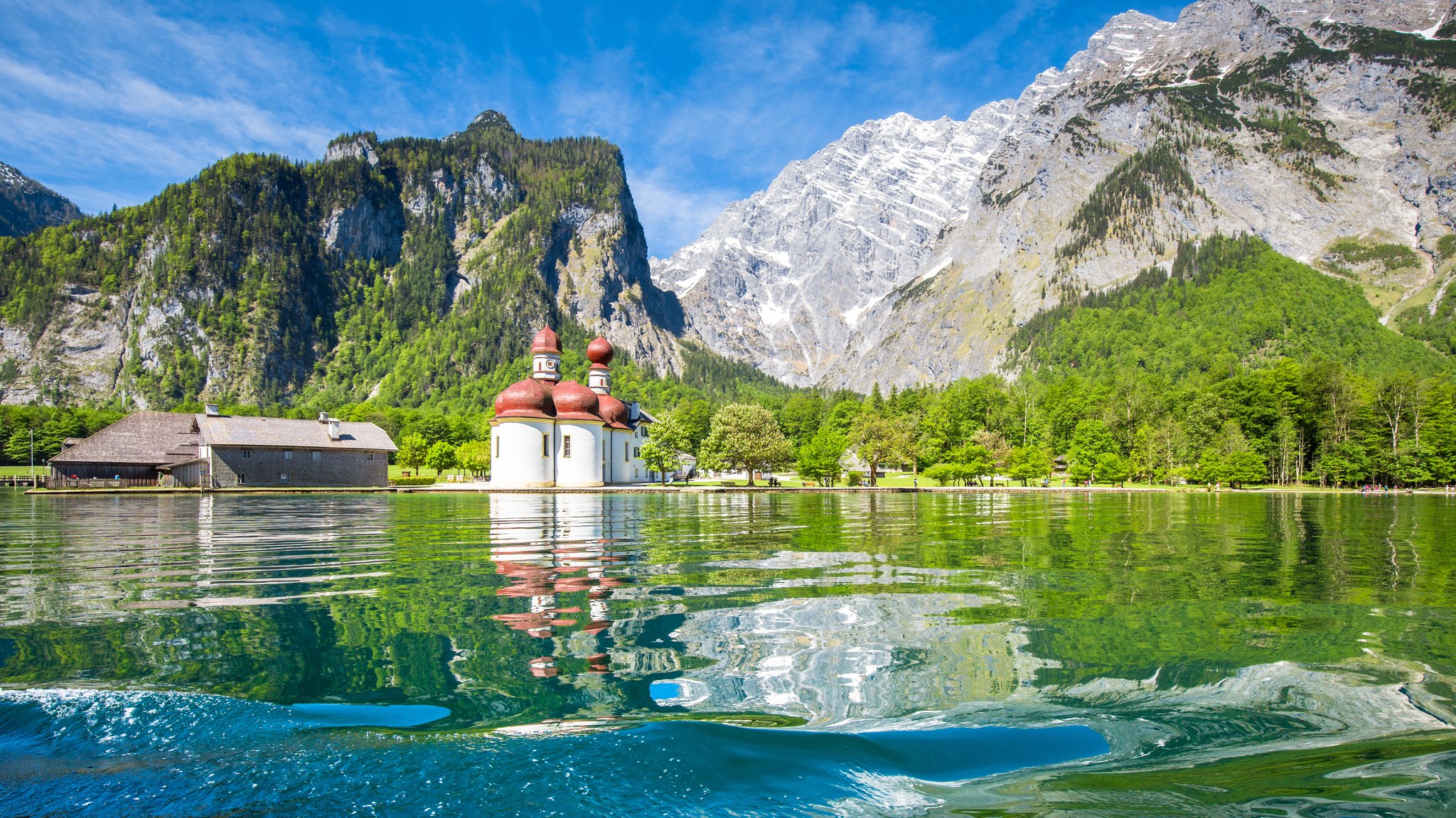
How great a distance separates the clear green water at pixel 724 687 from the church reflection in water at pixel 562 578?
10 centimetres

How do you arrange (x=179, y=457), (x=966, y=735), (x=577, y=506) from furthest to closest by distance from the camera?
1. (x=179, y=457)
2. (x=577, y=506)
3. (x=966, y=735)

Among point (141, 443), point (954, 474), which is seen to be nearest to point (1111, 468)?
point (954, 474)

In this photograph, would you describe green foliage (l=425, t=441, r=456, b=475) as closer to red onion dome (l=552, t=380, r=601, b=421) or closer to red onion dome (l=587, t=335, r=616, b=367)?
red onion dome (l=587, t=335, r=616, b=367)

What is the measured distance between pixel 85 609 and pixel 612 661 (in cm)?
867

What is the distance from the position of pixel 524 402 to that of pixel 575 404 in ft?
15.9

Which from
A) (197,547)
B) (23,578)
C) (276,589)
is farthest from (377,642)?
(197,547)

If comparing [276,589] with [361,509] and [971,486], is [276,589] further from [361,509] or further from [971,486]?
[971,486]

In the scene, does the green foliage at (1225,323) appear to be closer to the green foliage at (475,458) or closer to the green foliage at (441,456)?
the green foliage at (475,458)

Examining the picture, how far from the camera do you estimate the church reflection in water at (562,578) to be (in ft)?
27.4

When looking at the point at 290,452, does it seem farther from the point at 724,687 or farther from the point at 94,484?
the point at 724,687

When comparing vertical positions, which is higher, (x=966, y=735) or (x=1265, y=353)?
(x=1265, y=353)

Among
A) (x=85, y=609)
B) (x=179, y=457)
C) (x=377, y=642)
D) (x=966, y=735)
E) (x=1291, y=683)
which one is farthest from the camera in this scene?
(x=179, y=457)

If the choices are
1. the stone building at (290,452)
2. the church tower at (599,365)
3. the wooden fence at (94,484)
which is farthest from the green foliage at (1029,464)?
the wooden fence at (94,484)

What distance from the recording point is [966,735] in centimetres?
566
